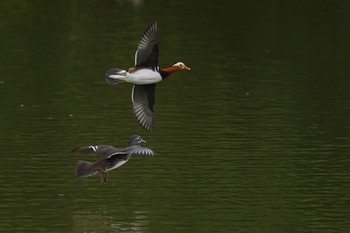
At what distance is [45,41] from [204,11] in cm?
735

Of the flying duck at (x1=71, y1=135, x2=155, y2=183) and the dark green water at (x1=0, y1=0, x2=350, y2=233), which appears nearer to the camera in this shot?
the flying duck at (x1=71, y1=135, x2=155, y2=183)

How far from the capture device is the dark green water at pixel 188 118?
2169 cm

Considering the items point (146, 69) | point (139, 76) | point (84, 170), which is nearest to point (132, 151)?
point (84, 170)

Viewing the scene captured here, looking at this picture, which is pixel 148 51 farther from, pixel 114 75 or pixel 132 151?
pixel 132 151

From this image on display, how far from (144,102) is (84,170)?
7.48 feet

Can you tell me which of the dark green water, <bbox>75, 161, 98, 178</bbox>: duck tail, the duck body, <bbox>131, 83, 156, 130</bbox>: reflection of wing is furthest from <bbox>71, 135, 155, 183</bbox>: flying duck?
<bbox>131, 83, 156, 130</bbox>: reflection of wing

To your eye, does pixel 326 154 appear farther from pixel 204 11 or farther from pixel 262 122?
pixel 204 11

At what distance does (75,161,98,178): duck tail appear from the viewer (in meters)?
21.4

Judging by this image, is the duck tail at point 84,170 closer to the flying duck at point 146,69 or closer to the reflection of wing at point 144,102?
the flying duck at point 146,69

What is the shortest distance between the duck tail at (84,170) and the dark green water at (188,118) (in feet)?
1.82

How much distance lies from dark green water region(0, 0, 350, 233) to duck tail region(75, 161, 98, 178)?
0.55 meters

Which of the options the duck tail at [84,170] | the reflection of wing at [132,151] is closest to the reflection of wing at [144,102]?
the reflection of wing at [132,151]

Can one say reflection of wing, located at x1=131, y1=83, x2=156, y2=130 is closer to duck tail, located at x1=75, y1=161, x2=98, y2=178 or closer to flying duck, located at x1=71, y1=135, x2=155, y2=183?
flying duck, located at x1=71, y1=135, x2=155, y2=183

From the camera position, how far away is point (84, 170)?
70.4 feet
